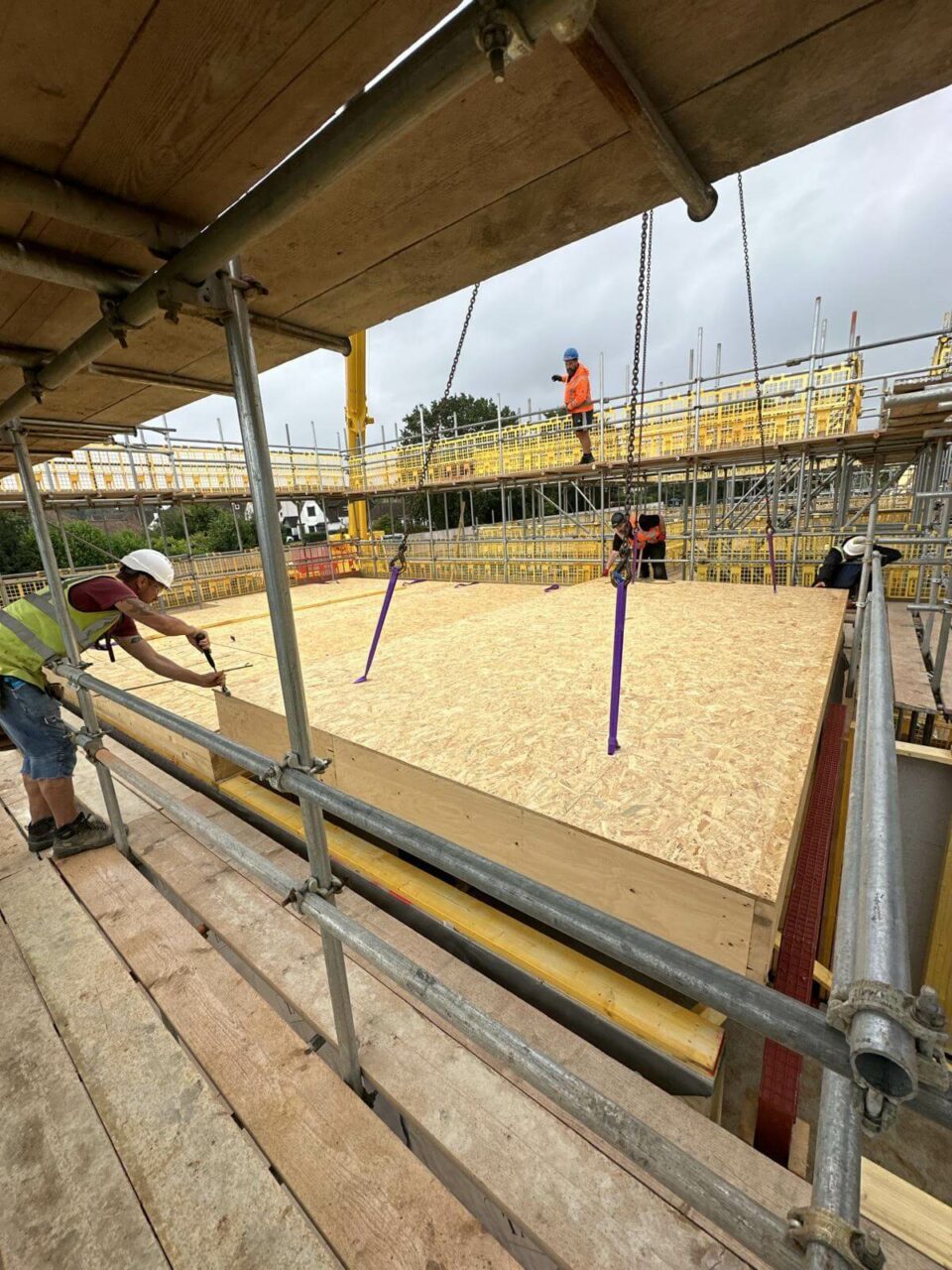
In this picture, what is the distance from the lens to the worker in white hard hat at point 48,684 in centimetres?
Result: 283

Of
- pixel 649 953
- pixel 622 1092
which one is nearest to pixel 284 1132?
pixel 622 1092

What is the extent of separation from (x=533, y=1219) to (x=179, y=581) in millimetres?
14516

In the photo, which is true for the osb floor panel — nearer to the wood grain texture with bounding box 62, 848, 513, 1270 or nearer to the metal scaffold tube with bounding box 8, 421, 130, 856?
the metal scaffold tube with bounding box 8, 421, 130, 856

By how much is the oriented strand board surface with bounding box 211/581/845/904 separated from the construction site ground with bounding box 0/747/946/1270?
0.83 m

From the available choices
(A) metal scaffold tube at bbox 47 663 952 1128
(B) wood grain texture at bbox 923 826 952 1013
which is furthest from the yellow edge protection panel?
(B) wood grain texture at bbox 923 826 952 1013

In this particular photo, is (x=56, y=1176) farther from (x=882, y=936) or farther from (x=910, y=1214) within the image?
(x=910, y=1214)

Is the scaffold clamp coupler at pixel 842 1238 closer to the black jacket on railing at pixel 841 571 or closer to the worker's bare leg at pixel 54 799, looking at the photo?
the worker's bare leg at pixel 54 799

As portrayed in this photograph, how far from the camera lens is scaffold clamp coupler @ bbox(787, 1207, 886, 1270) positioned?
24.6 inches

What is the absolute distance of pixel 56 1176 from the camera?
1456 mm

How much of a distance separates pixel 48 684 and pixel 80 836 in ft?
2.97

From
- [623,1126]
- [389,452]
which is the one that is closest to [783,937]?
[623,1126]

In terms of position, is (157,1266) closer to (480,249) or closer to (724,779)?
(724,779)

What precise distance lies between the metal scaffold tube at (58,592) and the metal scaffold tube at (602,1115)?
7.02 feet

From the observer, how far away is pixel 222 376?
2197mm
